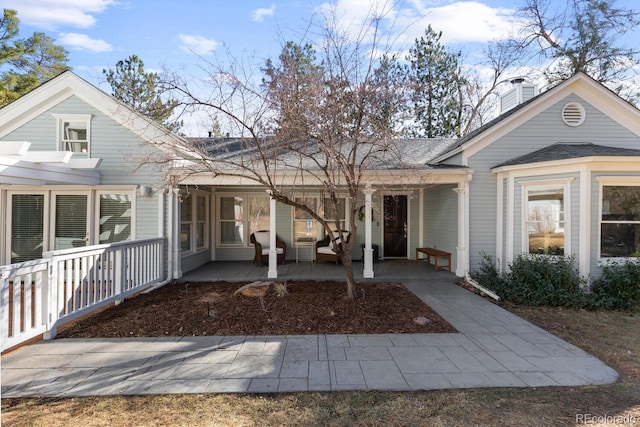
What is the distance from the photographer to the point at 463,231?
7.77m

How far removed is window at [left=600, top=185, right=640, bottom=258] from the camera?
254 inches

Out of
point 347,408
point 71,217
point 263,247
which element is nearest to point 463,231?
point 263,247

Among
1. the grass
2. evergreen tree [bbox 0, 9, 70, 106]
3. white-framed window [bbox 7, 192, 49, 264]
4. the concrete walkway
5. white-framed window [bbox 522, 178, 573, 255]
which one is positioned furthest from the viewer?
evergreen tree [bbox 0, 9, 70, 106]

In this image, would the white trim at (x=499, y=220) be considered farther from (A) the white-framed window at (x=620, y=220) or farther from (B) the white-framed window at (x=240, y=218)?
(B) the white-framed window at (x=240, y=218)

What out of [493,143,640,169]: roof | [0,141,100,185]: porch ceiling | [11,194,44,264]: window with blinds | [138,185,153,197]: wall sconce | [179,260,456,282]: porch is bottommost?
[179,260,456,282]: porch

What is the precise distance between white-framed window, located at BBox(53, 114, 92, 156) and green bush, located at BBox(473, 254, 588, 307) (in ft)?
32.5

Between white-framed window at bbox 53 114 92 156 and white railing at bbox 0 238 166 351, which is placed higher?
white-framed window at bbox 53 114 92 156

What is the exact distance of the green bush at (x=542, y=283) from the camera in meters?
6.02

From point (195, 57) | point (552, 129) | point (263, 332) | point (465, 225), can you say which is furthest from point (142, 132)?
point (552, 129)

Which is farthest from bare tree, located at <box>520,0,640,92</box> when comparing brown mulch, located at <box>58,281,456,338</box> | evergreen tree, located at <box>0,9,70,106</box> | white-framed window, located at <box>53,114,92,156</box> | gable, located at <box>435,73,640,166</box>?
evergreen tree, located at <box>0,9,70,106</box>

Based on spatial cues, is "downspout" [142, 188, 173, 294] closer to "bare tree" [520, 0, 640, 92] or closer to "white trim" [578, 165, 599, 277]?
"white trim" [578, 165, 599, 277]

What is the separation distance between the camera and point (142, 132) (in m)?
7.23

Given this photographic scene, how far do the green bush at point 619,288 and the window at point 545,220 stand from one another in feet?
2.84

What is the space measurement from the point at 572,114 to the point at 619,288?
14.0 ft
